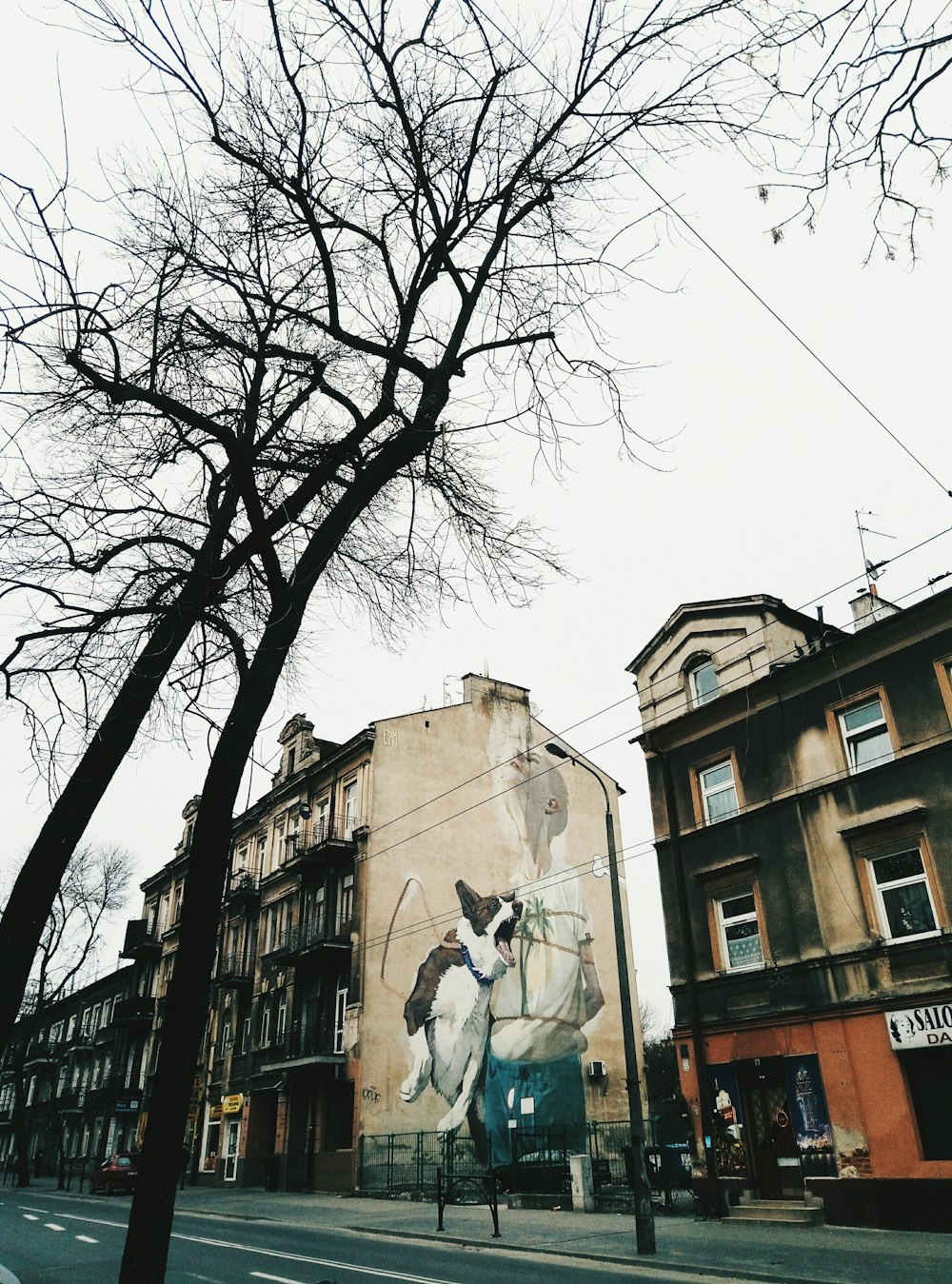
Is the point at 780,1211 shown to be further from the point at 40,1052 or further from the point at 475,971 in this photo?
the point at 40,1052

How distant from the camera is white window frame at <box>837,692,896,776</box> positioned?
626 inches

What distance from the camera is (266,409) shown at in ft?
21.9

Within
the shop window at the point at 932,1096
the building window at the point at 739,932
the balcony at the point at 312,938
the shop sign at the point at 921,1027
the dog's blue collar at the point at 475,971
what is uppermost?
the balcony at the point at 312,938

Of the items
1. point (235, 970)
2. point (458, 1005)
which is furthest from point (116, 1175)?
point (458, 1005)

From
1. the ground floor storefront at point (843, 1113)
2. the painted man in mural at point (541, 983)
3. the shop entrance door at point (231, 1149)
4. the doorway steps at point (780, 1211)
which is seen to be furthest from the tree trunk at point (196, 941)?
the shop entrance door at point (231, 1149)

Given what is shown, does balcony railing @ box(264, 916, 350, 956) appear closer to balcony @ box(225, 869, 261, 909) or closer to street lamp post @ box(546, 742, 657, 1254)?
balcony @ box(225, 869, 261, 909)

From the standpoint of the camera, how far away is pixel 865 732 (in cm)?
1633

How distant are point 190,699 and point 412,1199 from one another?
2226 centimetres

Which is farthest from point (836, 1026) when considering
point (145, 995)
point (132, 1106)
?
point (145, 995)

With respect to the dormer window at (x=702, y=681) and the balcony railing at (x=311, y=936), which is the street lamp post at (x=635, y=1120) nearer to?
the dormer window at (x=702, y=681)

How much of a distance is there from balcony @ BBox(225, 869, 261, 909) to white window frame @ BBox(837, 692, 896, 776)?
83.2 feet

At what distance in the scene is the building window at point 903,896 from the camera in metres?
14.7

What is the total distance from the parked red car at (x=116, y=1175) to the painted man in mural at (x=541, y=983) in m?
13.0

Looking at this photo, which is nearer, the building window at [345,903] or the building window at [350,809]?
the building window at [345,903]
